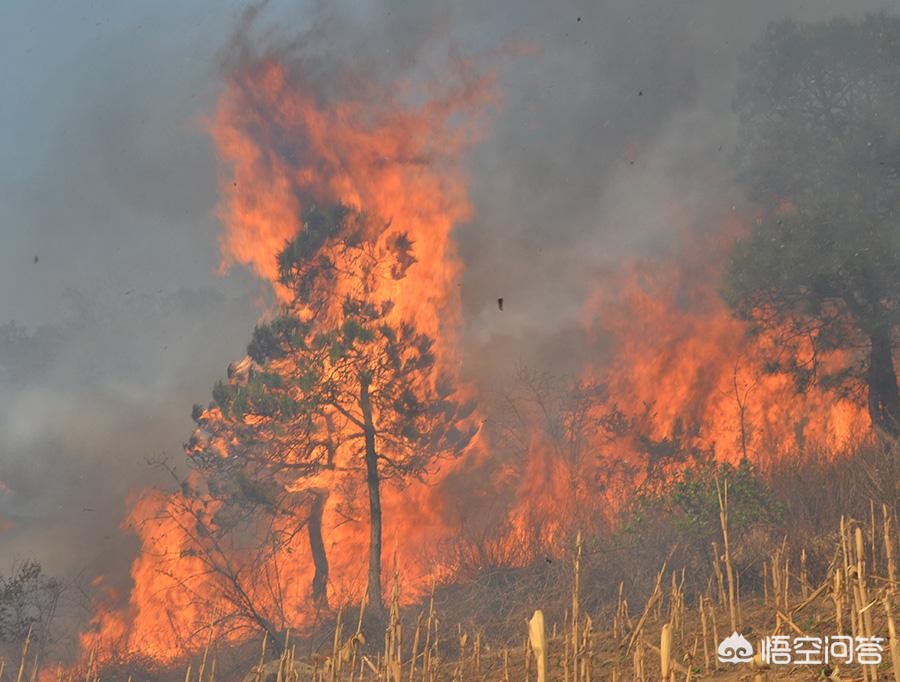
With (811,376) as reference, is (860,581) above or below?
below

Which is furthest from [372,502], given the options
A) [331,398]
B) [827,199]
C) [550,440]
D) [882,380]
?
[827,199]

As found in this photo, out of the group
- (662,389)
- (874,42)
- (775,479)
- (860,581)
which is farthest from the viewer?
(662,389)

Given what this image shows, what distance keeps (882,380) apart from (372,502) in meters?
16.4

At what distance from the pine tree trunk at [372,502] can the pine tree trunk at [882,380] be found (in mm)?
15623

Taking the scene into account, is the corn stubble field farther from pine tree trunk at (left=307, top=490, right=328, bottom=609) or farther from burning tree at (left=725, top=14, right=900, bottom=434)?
burning tree at (left=725, top=14, right=900, bottom=434)

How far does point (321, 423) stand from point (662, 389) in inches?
573

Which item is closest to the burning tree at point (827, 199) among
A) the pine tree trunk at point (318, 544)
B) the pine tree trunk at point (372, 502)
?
the pine tree trunk at point (372, 502)

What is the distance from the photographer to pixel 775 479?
20.0 meters

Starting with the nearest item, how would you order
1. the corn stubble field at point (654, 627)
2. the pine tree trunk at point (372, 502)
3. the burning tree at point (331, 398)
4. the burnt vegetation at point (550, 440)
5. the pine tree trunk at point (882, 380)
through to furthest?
1. the corn stubble field at point (654, 627)
2. the burnt vegetation at point (550, 440)
3. the pine tree trunk at point (882, 380)
4. the pine tree trunk at point (372, 502)
5. the burning tree at point (331, 398)

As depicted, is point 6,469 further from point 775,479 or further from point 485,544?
point 775,479

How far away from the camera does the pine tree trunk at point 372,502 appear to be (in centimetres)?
2459

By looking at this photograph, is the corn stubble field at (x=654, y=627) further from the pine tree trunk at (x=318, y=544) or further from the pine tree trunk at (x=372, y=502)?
the pine tree trunk at (x=318, y=544)

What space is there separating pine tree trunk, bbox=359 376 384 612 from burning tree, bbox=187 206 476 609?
1.5 inches

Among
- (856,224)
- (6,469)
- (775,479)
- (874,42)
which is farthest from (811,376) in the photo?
(6,469)
